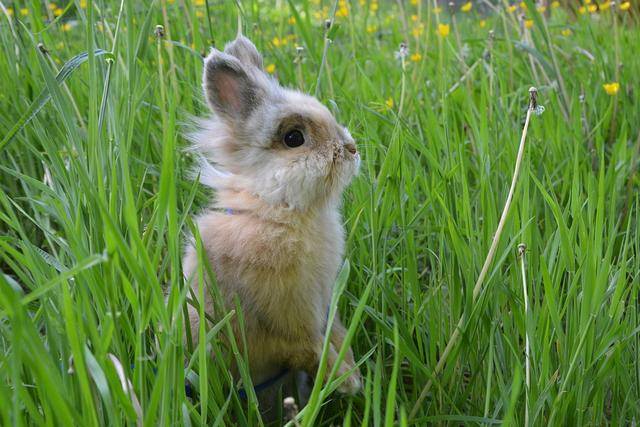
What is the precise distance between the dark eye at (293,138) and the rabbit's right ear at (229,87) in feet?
0.43

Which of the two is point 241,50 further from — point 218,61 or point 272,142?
point 272,142

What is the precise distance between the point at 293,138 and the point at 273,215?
22 cm

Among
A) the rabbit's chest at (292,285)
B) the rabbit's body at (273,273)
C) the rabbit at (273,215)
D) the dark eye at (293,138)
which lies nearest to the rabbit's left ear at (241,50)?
the rabbit at (273,215)

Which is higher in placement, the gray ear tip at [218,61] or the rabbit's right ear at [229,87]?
the gray ear tip at [218,61]

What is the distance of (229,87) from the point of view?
6.63 feet

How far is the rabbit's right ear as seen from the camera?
6.52 ft

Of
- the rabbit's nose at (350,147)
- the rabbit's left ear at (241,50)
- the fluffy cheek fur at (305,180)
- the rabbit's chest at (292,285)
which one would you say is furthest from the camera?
the rabbit's left ear at (241,50)

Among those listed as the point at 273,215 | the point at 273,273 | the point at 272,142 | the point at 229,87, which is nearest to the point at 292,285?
the point at 273,273

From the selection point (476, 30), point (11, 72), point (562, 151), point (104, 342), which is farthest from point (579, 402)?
point (476, 30)

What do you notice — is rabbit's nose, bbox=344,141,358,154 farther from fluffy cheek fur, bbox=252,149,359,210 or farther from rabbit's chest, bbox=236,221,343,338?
rabbit's chest, bbox=236,221,343,338

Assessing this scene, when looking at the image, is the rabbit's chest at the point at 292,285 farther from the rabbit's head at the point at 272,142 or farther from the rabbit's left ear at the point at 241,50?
the rabbit's left ear at the point at 241,50

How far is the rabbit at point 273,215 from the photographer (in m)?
1.83

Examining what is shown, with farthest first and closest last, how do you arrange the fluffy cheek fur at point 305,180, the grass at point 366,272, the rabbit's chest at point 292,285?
the fluffy cheek fur at point 305,180
the rabbit's chest at point 292,285
the grass at point 366,272

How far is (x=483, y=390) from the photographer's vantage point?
187cm
